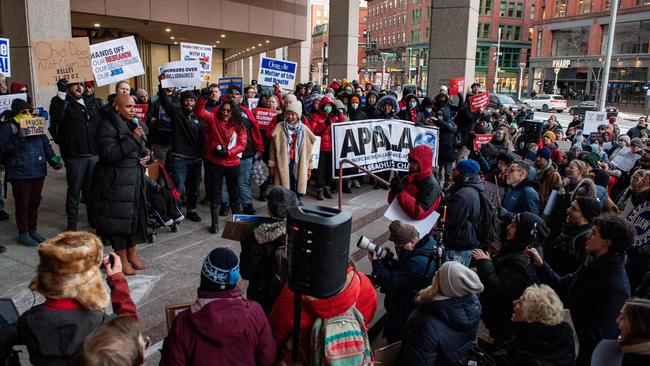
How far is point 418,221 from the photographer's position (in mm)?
5191

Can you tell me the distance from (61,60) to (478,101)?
27.1 ft

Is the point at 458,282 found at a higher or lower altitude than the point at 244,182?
higher

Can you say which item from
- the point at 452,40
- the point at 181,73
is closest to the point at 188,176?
the point at 181,73

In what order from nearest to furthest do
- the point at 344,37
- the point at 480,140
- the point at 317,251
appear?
the point at 317,251 < the point at 480,140 < the point at 344,37

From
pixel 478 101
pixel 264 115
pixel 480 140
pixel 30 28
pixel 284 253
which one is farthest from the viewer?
pixel 478 101

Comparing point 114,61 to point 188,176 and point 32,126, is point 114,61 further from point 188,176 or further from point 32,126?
point 188,176

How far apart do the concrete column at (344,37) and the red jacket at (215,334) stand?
1768 centimetres

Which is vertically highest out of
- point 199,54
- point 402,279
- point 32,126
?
point 199,54

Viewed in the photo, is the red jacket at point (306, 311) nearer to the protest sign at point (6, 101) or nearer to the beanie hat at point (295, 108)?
the beanie hat at point (295, 108)

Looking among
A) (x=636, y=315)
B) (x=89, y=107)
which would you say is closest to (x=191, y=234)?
(x=89, y=107)

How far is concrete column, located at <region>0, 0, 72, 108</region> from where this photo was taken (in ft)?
32.0

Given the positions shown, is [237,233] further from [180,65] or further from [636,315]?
[180,65]

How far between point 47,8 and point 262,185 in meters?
5.95

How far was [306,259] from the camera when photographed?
2.33m
